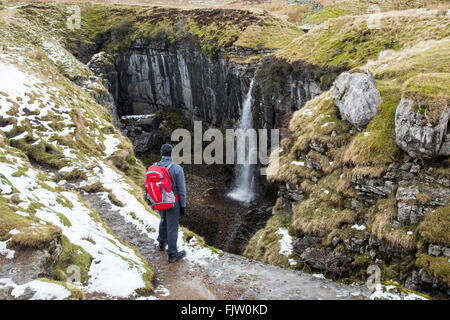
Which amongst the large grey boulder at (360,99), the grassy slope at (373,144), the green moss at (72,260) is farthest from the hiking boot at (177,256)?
the large grey boulder at (360,99)

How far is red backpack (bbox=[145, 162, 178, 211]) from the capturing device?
850cm

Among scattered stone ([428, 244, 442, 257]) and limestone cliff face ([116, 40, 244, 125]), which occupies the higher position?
limestone cliff face ([116, 40, 244, 125])

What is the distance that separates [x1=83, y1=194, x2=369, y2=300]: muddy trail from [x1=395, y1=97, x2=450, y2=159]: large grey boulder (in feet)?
25.5

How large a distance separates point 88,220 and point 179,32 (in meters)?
49.4

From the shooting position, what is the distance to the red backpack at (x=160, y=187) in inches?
335

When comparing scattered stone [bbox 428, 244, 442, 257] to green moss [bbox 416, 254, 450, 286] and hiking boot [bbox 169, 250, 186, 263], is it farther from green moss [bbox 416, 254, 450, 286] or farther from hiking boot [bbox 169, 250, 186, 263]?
hiking boot [bbox 169, 250, 186, 263]

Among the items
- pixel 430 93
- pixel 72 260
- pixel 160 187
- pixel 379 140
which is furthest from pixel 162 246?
pixel 430 93

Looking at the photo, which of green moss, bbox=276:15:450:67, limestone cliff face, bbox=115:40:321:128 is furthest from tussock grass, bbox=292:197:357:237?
limestone cliff face, bbox=115:40:321:128

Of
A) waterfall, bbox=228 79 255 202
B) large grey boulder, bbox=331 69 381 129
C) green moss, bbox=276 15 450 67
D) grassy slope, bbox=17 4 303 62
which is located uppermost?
grassy slope, bbox=17 4 303 62

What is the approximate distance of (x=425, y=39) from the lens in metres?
23.3

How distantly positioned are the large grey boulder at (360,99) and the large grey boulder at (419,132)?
2403 millimetres

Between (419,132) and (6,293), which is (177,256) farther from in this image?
(419,132)

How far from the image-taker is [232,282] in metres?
8.33
